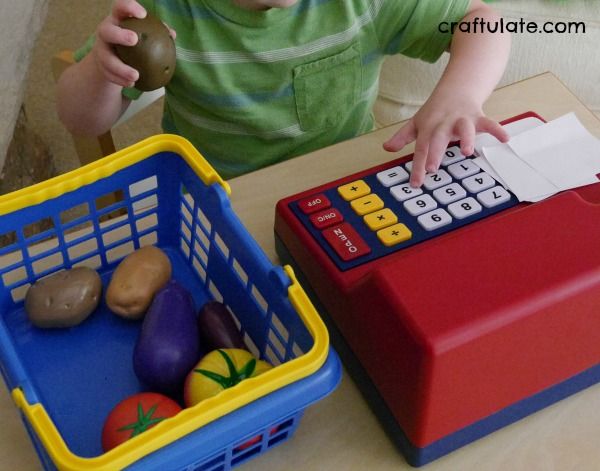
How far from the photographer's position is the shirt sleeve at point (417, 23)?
0.81 m

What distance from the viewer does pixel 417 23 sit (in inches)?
32.6

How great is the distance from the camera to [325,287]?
572 millimetres

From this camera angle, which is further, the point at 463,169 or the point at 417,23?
the point at 417,23

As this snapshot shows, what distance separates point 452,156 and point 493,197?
0.22ft

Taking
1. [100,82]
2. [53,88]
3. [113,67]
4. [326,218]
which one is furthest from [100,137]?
[53,88]

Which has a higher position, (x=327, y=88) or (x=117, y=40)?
(x=117, y=40)

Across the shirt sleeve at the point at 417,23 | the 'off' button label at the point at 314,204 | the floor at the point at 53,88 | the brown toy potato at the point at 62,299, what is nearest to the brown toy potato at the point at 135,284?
the brown toy potato at the point at 62,299

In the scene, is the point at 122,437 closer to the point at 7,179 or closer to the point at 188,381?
the point at 188,381

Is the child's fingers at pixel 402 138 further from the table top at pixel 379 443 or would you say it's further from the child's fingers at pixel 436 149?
the table top at pixel 379 443

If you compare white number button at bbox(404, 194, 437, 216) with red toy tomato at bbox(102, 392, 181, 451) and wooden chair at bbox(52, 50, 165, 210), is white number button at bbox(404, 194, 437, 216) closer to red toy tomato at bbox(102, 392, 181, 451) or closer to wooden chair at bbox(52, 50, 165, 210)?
red toy tomato at bbox(102, 392, 181, 451)

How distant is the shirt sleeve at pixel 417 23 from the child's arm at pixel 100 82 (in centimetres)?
30

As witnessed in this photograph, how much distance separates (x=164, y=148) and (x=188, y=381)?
188mm

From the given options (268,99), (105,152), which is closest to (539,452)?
(268,99)

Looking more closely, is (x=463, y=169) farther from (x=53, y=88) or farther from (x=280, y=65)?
(x=53, y=88)
